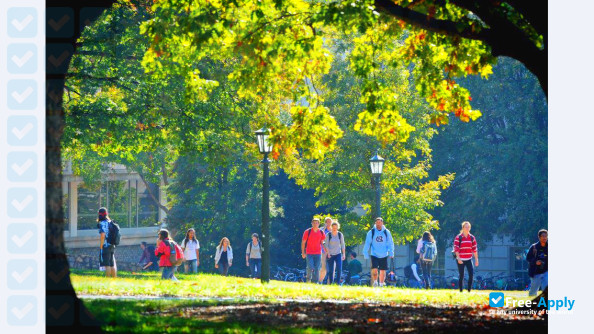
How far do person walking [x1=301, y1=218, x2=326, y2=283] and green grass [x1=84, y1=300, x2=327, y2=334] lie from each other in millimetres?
10196

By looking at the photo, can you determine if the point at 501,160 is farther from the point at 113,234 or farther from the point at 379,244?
the point at 113,234

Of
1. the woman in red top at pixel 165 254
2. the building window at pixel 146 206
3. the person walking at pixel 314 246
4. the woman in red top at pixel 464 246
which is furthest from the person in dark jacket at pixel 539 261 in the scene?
the building window at pixel 146 206

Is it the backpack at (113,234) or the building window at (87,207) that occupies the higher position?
the building window at (87,207)

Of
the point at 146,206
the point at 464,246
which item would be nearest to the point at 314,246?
the point at 464,246

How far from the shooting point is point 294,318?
12.1m

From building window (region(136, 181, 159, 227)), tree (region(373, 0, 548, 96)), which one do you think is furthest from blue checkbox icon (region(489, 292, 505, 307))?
building window (region(136, 181, 159, 227))

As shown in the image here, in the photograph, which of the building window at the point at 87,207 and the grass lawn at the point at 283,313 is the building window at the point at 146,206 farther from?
the grass lawn at the point at 283,313

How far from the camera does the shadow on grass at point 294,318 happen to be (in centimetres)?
1110

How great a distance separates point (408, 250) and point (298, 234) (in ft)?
28.5

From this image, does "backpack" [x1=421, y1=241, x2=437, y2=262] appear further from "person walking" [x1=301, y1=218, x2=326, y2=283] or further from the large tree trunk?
the large tree trunk

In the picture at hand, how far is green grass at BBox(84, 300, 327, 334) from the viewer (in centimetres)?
1084

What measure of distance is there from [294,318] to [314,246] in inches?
464

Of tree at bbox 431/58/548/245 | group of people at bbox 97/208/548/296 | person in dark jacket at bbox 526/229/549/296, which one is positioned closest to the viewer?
person in dark jacket at bbox 526/229/549/296

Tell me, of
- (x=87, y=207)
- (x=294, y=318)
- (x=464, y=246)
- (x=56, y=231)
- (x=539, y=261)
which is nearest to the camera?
(x=56, y=231)
